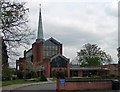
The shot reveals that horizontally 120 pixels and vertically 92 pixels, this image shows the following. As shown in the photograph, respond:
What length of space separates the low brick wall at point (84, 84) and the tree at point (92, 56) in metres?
42.9

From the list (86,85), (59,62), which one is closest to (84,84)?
(86,85)

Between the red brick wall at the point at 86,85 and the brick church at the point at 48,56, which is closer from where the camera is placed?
the red brick wall at the point at 86,85

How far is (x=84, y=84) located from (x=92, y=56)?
45.4 m

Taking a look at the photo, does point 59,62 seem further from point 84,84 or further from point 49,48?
point 84,84

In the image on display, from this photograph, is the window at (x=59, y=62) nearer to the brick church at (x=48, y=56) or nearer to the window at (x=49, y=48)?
the brick church at (x=48, y=56)

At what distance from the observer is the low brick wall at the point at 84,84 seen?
65.4 feet

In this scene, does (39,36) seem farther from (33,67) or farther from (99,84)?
(99,84)

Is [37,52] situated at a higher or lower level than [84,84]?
higher

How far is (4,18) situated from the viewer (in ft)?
29.4

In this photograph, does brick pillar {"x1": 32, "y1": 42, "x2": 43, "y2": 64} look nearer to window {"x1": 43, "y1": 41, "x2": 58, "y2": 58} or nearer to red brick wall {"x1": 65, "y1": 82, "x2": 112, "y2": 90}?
window {"x1": 43, "y1": 41, "x2": 58, "y2": 58}

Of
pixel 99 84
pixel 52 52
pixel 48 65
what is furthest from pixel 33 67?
pixel 99 84

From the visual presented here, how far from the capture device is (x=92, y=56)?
65.2 meters

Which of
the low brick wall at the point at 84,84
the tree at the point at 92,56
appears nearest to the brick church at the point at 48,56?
the tree at the point at 92,56

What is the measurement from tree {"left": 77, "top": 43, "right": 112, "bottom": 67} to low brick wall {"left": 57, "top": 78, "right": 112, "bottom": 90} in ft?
141
